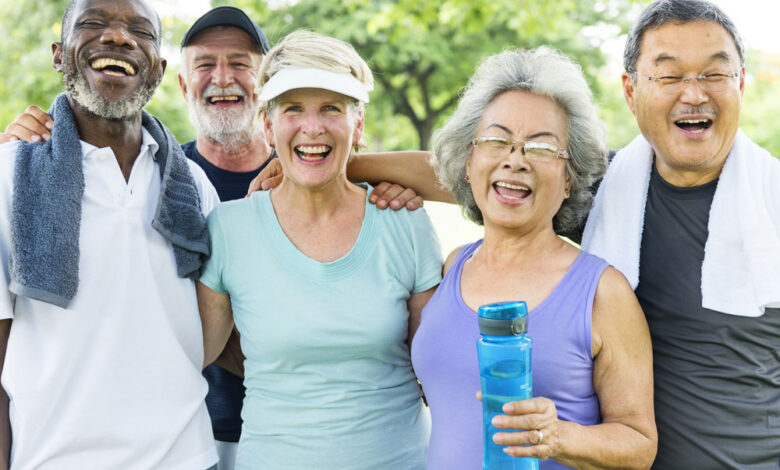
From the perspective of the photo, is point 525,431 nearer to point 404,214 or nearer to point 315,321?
point 315,321

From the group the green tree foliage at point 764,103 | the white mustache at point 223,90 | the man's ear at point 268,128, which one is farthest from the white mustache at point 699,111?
the green tree foliage at point 764,103

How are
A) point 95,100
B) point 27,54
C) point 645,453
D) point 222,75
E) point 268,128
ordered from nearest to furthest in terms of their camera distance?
1. point 645,453
2. point 95,100
3. point 268,128
4. point 222,75
5. point 27,54

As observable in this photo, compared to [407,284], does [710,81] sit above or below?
above

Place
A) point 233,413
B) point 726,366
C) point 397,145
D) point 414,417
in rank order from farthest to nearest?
point 397,145 < point 233,413 < point 414,417 < point 726,366

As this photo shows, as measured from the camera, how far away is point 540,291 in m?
2.12

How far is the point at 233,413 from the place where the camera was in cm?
297

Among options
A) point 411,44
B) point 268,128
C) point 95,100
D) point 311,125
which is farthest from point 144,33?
point 411,44

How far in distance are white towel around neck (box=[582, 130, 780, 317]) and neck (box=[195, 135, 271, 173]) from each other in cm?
185

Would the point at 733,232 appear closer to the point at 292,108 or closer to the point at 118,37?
the point at 292,108

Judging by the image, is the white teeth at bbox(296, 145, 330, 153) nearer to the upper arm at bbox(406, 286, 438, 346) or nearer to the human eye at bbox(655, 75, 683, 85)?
the upper arm at bbox(406, 286, 438, 346)

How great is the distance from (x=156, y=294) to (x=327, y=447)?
750 mm

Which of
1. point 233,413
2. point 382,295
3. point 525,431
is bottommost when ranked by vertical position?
point 233,413

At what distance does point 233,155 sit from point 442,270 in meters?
1.52

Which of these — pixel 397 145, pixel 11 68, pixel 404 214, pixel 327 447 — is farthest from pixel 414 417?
pixel 397 145
